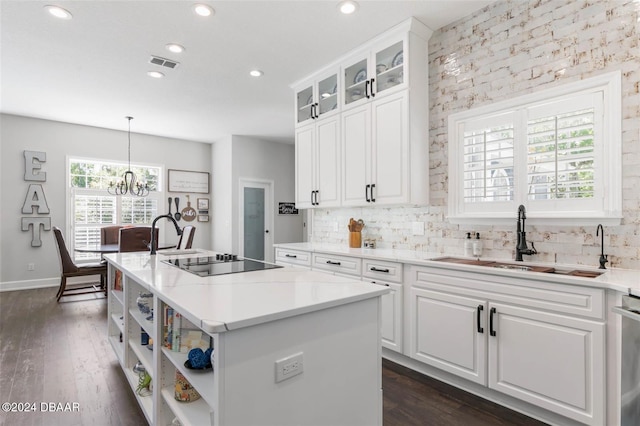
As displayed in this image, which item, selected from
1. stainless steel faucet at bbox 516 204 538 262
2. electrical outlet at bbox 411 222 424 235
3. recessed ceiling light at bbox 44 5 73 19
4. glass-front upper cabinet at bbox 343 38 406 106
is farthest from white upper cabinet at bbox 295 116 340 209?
recessed ceiling light at bbox 44 5 73 19

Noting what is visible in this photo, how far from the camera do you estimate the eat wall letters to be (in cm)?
541

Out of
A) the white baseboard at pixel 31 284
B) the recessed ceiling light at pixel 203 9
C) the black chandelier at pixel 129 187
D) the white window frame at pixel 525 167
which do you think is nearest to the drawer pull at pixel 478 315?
the white window frame at pixel 525 167

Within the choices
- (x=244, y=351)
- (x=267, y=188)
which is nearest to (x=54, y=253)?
(x=267, y=188)

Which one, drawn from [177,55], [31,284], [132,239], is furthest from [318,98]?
[31,284]

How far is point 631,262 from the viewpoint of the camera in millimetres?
2010

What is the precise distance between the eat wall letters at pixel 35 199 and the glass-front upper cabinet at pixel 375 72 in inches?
208

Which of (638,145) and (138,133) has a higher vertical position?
(138,133)

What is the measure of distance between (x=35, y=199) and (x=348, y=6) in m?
5.79

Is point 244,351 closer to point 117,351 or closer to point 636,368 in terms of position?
point 636,368

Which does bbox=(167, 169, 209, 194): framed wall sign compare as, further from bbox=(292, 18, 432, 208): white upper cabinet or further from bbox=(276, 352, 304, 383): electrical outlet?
bbox=(276, 352, 304, 383): electrical outlet

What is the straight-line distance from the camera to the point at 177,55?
11.2 ft

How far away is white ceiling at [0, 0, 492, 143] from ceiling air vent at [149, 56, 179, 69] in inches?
2.7

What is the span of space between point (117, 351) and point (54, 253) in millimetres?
4114

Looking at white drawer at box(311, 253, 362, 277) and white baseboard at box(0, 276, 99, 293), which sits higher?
white drawer at box(311, 253, 362, 277)
